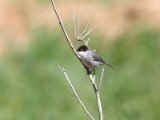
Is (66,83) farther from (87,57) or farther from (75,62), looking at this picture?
(87,57)

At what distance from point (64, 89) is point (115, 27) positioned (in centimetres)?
630

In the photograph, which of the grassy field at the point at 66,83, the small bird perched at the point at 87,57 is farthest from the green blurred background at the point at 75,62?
the small bird perched at the point at 87,57

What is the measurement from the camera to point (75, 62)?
13.1 m

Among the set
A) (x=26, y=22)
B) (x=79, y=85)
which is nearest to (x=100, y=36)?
(x=26, y=22)

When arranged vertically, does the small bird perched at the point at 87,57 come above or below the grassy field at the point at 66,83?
above

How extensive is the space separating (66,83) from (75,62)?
1.21m

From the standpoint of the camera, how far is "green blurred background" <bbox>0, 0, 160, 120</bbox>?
11203mm

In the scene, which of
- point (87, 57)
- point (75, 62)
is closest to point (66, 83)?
point (75, 62)

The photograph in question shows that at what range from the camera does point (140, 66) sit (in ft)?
42.6

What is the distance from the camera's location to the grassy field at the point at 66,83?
434 inches

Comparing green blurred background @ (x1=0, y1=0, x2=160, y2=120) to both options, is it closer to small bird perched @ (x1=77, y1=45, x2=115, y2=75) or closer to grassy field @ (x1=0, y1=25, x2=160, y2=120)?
grassy field @ (x1=0, y1=25, x2=160, y2=120)

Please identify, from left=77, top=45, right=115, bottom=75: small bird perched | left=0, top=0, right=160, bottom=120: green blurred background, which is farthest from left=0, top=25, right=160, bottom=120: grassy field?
left=77, top=45, right=115, bottom=75: small bird perched

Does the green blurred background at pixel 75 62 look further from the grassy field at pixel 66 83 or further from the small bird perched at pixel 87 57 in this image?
the small bird perched at pixel 87 57

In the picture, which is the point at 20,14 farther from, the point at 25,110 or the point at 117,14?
the point at 25,110
